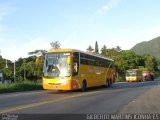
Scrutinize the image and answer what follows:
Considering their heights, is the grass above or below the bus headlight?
below

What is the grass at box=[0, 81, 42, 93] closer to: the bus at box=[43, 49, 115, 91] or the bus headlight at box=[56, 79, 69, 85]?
the bus at box=[43, 49, 115, 91]

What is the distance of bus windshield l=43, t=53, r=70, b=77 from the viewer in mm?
28391

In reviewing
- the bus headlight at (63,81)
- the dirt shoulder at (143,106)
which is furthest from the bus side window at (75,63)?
the dirt shoulder at (143,106)

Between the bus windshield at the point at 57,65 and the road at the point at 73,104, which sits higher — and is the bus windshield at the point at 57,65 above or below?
above

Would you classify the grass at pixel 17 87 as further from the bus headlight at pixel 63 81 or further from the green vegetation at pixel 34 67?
the bus headlight at pixel 63 81

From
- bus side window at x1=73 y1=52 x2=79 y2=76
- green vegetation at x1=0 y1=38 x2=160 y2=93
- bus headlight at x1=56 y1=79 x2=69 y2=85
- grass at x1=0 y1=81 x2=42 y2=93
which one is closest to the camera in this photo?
bus headlight at x1=56 y1=79 x2=69 y2=85

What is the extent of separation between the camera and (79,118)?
42.9 feet

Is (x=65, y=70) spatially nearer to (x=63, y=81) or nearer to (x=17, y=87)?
(x=63, y=81)

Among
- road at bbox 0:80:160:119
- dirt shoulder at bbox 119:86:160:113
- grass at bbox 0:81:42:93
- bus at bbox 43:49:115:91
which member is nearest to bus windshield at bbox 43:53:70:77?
bus at bbox 43:49:115:91

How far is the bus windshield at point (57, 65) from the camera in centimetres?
2839

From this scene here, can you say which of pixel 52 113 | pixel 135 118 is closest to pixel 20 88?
pixel 52 113

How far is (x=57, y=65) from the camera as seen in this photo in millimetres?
28453

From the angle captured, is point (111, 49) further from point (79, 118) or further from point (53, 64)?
point (79, 118)

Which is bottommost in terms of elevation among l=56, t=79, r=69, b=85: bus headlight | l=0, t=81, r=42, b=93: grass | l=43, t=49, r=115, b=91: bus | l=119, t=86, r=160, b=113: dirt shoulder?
l=119, t=86, r=160, b=113: dirt shoulder
